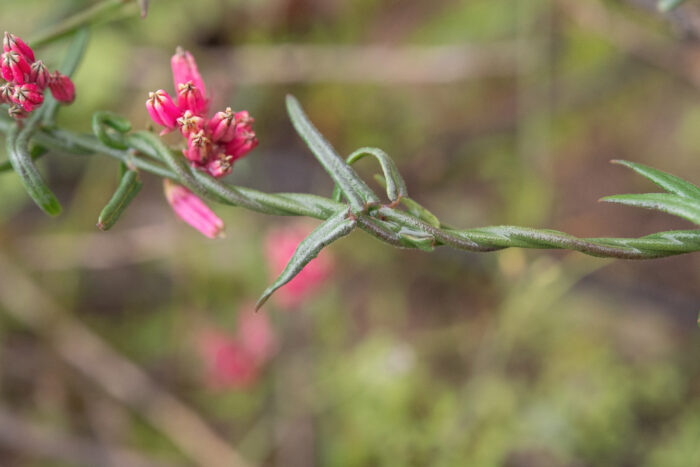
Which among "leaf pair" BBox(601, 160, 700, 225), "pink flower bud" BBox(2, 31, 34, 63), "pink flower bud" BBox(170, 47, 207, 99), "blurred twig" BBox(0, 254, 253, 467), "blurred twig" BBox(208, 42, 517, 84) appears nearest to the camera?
"leaf pair" BBox(601, 160, 700, 225)

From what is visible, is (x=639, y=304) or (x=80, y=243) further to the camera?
(x=80, y=243)

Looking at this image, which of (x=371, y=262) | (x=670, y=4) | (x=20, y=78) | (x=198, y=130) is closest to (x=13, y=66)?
(x=20, y=78)

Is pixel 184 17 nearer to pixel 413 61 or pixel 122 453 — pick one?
pixel 413 61

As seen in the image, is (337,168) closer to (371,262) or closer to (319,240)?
(319,240)

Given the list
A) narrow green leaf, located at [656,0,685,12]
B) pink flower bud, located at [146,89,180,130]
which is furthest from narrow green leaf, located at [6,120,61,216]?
narrow green leaf, located at [656,0,685,12]

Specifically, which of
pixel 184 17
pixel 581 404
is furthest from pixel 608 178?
pixel 184 17

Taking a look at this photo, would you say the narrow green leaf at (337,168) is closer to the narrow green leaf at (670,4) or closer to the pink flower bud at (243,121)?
the pink flower bud at (243,121)

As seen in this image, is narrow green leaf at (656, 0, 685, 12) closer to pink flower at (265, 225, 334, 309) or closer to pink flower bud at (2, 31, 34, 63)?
pink flower bud at (2, 31, 34, 63)

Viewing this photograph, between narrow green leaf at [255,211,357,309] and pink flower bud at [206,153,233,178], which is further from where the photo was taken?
pink flower bud at [206,153,233,178]
